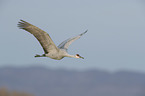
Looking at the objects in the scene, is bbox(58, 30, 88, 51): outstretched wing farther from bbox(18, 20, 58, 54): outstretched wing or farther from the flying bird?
bbox(18, 20, 58, 54): outstretched wing

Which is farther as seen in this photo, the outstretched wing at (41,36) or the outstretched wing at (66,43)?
the outstretched wing at (66,43)

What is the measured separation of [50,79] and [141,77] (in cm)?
3294

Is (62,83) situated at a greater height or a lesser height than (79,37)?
greater

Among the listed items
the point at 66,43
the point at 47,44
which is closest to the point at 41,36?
the point at 47,44

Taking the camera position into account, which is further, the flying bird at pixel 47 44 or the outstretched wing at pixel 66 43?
the outstretched wing at pixel 66 43

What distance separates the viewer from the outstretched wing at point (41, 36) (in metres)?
15.4

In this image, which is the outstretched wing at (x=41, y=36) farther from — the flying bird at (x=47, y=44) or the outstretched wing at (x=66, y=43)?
the outstretched wing at (x=66, y=43)

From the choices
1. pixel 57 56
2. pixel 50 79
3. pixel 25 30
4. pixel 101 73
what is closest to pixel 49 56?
pixel 57 56

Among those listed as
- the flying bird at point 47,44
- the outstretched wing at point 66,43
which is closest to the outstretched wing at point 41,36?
the flying bird at point 47,44

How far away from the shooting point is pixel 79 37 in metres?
18.7

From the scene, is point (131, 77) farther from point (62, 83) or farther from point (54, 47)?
point (54, 47)

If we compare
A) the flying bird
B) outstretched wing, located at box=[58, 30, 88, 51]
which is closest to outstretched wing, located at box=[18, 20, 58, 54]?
the flying bird

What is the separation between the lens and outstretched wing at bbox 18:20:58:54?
1538 centimetres

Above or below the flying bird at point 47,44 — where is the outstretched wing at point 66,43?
above
